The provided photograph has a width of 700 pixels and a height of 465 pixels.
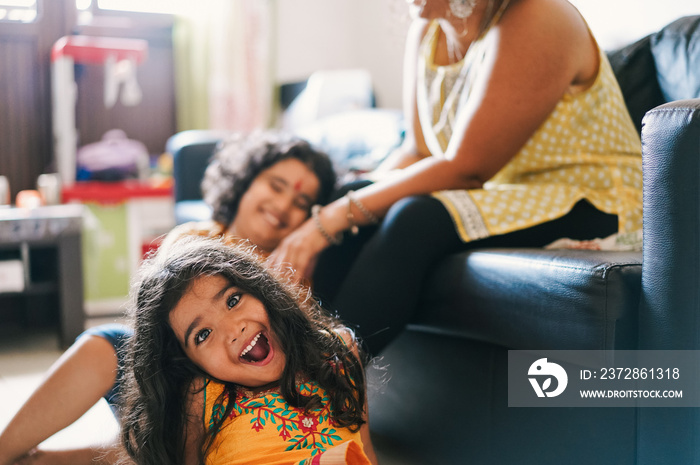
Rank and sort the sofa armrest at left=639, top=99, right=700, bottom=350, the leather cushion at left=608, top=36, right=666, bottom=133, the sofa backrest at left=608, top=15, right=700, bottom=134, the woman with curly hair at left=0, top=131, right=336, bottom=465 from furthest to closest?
the leather cushion at left=608, top=36, right=666, bottom=133, the sofa backrest at left=608, top=15, right=700, bottom=134, the woman with curly hair at left=0, top=131, right=336, bottom=465, the sofa armrest at left=639, top=99, right=700, bottom=350

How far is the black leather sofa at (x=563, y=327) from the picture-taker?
84 cm

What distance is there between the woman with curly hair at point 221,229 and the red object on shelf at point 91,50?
1180mm

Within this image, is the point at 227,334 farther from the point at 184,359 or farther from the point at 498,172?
the point at 498,172

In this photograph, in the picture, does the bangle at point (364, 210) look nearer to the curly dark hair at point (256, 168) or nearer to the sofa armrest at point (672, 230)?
the curly dark hair at point (256, 168)

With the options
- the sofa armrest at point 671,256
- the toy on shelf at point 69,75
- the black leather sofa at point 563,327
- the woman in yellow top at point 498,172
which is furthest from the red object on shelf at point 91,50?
the sofa armrest at point 671,256

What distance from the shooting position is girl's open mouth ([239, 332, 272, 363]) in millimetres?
993

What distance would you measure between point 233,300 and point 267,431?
0.63 feet

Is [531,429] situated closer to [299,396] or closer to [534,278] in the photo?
[534,278]

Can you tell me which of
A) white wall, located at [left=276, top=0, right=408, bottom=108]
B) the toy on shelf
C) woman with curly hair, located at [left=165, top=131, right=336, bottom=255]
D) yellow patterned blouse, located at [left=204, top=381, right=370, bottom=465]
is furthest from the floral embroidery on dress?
→ white wall, located at [left=276, top=0, right=408, bottom=108]

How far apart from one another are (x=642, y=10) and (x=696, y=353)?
130 centimetres

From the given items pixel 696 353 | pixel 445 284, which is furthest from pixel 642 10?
pixel 696 353

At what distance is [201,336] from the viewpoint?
3.25 feet

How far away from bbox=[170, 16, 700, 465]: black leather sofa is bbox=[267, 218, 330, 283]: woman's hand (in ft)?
0.70

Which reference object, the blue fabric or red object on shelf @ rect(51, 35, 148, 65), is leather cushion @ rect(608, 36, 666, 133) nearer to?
the blue fabric
